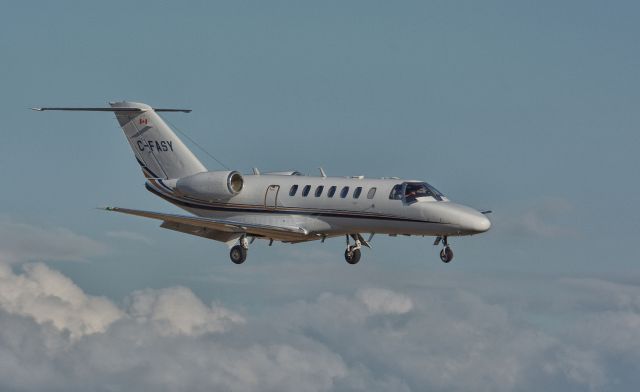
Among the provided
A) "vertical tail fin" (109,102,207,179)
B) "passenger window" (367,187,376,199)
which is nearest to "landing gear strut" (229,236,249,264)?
"vertical tail fin" (109,102,207,179)

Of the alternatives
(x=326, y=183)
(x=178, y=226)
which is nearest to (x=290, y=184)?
(x=326, y=183)

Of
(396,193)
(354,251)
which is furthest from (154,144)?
(396,193)

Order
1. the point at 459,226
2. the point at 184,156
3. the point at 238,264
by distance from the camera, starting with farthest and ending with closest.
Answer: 1. the point at 184,156
2. the point at 238,264
3. the point at 459,226

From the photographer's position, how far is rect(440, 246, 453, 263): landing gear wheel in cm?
4644

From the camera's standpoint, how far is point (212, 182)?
49719mm

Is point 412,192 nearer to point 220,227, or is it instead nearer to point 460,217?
point 460,217

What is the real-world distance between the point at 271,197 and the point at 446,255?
7109 millimetres

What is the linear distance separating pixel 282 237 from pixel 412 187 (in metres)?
5.39

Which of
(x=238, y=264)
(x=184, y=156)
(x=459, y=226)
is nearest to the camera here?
(x=459, y=226)

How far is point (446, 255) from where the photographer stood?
46.5 metres

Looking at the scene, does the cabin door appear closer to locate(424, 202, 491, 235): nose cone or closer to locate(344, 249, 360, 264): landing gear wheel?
locate(344, 249, 360, 264): landing gear wheel

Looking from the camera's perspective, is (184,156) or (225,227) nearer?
(225,227)

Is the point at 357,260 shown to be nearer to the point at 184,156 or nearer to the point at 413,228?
the point at 413,228

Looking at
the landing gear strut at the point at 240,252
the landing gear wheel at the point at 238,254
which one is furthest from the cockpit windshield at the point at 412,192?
the landing gear wheel at the point at 238,254
